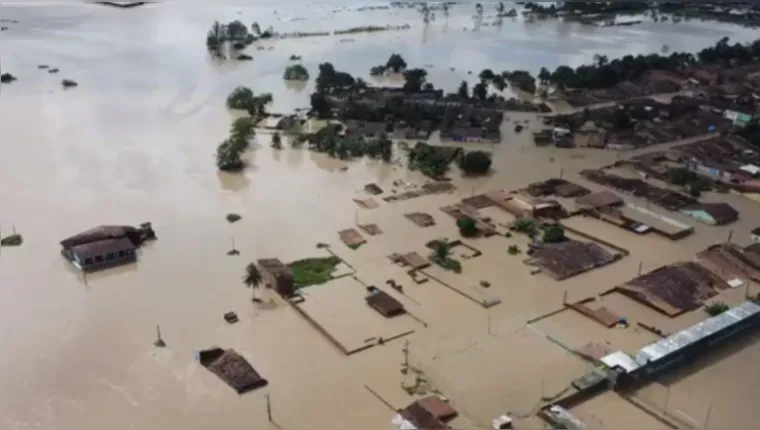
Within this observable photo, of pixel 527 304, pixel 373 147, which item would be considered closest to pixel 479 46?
pixel 373 147

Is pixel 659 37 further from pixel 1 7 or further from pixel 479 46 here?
pixel 1 7

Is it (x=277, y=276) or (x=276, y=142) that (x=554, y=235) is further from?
(x=276, y=142)

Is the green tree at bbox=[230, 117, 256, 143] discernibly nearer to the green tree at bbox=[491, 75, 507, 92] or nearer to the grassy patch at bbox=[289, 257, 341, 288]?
the grassy patch at bbox=[289, 257, 341, 288]

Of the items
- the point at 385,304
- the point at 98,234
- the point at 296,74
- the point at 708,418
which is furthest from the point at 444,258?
the point at 296,74

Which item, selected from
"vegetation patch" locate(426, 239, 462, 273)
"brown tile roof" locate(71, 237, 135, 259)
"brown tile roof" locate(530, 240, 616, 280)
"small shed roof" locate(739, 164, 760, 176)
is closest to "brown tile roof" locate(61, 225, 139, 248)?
"brown tile roof" locate(71, 237, 135, 259)

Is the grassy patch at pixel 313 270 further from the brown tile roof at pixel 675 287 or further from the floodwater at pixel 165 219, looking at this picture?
the brown tile roof at pixel 675 287

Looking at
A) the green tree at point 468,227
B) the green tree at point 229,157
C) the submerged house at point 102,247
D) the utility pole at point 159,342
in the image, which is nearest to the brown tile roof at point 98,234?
the submerged house at point 102,247
